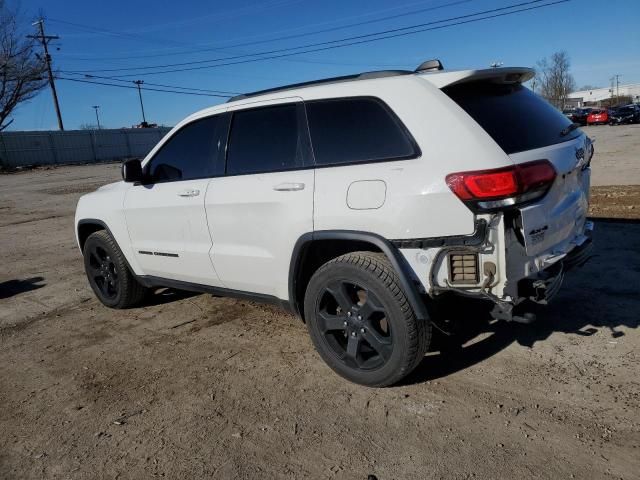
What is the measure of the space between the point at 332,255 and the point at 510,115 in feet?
4.72

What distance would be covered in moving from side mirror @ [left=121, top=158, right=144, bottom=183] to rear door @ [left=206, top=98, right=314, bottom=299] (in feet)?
2.88

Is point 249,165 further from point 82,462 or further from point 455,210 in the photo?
point 82,462

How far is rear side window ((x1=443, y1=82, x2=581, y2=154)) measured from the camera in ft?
9.61

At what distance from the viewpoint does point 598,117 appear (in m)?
39.6

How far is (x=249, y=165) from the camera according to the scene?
3752mm

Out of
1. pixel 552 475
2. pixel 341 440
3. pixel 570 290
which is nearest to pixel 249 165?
pixel 341 440

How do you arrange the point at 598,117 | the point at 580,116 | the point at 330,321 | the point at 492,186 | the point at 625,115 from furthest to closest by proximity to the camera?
the point at 580,116 < the point at 598,117 < the point at 625,115 < the point at 330,321 < the point at 492,186

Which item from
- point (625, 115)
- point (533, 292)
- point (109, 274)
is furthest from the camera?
point (625, 115)

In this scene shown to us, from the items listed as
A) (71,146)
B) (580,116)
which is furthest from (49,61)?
Result: (580,116)

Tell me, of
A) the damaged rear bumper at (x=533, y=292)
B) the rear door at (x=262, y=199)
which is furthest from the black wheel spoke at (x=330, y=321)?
the damaged rear bumper at (x=533, y=292)

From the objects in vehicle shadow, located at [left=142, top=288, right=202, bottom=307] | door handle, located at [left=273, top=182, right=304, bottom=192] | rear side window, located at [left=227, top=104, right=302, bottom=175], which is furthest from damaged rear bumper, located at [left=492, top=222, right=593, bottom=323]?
vehicle shadow, located at [left=142, top=288, right=202, bottom=307]

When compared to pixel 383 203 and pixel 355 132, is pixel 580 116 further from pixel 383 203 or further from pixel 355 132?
pixel 383 203

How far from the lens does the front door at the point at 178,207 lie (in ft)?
13.3

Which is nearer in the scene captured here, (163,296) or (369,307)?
(369,307)
